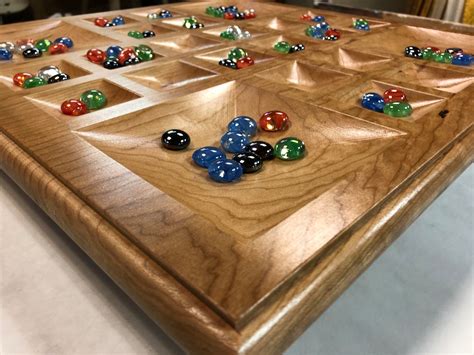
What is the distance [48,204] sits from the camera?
19.5 inches

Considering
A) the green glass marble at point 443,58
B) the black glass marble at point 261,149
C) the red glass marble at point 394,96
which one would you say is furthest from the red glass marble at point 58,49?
the green glass marble at point 443,58

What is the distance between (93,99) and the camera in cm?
72

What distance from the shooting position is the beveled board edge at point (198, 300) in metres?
0.33

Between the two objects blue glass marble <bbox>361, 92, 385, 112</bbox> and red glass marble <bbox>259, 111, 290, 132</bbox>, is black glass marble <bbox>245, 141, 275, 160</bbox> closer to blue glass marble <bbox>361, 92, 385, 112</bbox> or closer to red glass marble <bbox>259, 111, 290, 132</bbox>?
red glass marble <bbox>259, 111, 290, 132</bbox>

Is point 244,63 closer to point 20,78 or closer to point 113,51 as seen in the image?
point 113,51

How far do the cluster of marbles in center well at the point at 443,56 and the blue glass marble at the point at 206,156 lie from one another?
570mm

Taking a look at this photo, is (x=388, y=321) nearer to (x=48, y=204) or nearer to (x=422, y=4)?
(x=48, y=204)

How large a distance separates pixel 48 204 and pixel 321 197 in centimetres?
30

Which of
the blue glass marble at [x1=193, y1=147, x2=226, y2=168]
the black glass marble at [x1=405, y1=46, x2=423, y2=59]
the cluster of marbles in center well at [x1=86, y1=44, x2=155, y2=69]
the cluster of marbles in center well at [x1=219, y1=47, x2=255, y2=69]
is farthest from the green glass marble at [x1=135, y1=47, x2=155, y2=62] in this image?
the black glass marble at [x1=405, y1=46, x2=423, y2=59]

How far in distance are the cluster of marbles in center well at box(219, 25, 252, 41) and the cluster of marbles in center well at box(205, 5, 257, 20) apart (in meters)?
0.18

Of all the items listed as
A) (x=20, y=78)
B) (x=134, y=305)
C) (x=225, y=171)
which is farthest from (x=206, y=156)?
(x=20, y=78)

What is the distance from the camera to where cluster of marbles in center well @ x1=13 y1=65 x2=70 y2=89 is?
0.77m

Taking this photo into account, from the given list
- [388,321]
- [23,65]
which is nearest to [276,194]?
[388,321]

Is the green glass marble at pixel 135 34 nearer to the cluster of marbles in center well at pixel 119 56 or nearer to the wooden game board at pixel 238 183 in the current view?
the wooden game board at pixel 238 183
